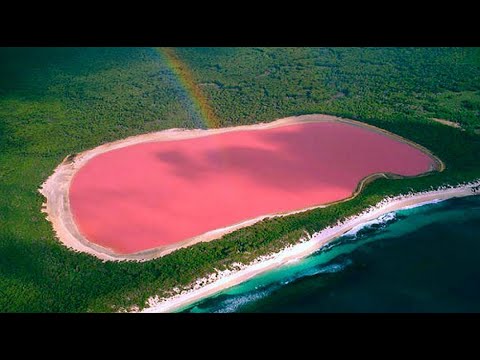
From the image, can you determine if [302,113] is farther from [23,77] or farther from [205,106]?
[23,77]

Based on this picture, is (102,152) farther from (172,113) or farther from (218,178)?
(218,178)

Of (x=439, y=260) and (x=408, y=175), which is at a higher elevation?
(x=408, y=175)

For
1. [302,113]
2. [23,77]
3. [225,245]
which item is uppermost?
[23,77]

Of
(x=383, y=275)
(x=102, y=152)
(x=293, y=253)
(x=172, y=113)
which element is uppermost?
(x=172, y=113)

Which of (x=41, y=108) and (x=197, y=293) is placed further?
(x=41, y=108)

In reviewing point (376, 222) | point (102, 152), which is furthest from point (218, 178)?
point (376, 222)

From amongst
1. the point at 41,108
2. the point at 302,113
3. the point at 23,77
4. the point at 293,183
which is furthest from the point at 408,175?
the point at 23,77

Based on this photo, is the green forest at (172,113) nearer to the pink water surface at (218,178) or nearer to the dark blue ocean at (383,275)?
the dark blue ocean at (383,275)
